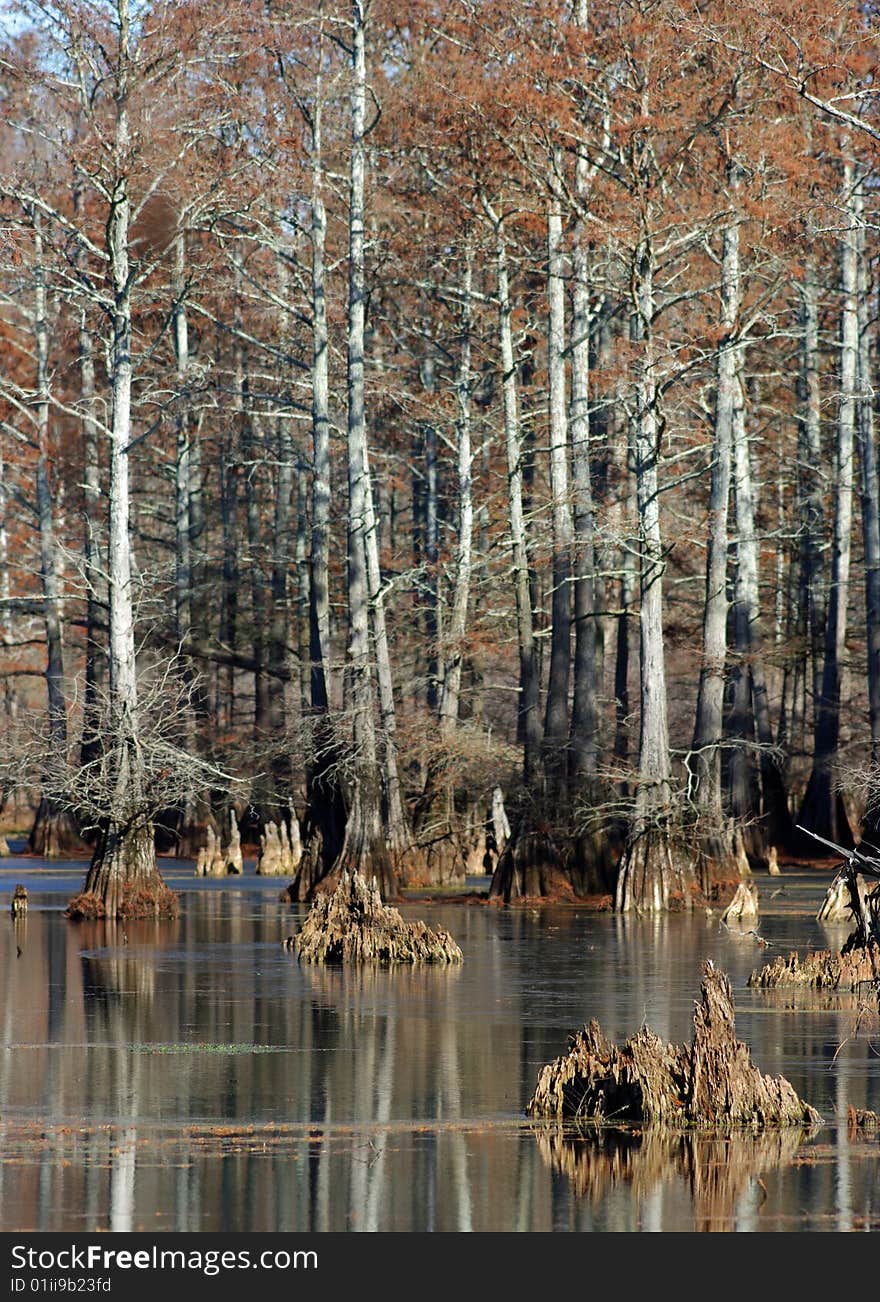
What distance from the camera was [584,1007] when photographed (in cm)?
1511

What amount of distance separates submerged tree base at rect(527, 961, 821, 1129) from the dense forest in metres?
7.96

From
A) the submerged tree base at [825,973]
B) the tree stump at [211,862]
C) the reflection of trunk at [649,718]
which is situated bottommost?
the tree stump at [211,862]

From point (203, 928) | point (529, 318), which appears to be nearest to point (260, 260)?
point (529, 318)

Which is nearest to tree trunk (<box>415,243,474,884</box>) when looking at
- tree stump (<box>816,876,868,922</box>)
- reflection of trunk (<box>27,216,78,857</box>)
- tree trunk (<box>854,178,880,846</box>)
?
tree trunk (<box>854,178,880,846</box>)

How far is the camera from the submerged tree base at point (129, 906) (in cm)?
2372

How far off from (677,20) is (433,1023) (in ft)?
51.1

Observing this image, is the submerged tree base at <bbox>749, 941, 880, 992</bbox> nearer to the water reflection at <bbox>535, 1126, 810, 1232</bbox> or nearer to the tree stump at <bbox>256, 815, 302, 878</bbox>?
the water reflection at <bbox>535, 1126, 810, 1232</bbox>

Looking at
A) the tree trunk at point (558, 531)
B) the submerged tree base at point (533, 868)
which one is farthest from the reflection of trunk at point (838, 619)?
the submerged tree base at point (533, 868)

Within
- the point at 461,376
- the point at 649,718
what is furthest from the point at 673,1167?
the point at 461,376

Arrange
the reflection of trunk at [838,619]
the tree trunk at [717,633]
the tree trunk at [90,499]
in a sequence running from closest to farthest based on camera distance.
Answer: the tree trunk at [717,633]
the tree trunk at [90,499]
the reflection of trunk at [838,619]

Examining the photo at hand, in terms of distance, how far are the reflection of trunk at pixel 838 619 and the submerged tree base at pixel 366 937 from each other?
16545 millimetres

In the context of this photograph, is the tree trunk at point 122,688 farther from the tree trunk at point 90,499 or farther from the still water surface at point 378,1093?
the tree trunk at point 90,499

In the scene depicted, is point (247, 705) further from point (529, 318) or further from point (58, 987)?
point (58, 987)
